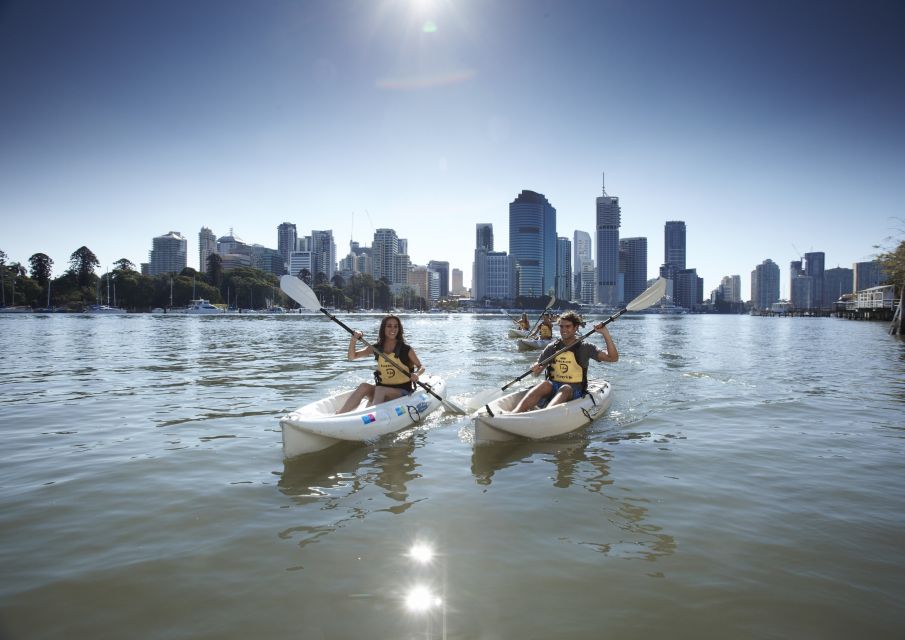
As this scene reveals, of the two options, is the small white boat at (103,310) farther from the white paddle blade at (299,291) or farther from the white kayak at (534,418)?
the white kayak at (534,418)

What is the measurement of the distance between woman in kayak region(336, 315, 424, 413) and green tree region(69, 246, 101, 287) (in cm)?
13029

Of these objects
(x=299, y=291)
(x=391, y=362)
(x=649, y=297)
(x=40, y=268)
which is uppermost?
(x=40, y=268)

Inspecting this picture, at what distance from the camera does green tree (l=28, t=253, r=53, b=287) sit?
366 ft

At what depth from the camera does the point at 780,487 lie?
654cm

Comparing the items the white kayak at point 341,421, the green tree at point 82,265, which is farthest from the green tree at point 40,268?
the white kayak at point 341,421

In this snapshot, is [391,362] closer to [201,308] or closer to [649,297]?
[649,297]

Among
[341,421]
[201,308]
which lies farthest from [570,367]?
[201,308]

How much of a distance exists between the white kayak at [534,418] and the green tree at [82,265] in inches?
5211

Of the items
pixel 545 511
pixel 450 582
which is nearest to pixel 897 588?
pixel 545 511

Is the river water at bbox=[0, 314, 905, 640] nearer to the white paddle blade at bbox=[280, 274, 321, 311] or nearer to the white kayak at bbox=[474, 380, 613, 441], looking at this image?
the white kayak at bbox=[474, 380, 613, 441]

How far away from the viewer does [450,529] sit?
5.28 m

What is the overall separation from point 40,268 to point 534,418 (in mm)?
138444

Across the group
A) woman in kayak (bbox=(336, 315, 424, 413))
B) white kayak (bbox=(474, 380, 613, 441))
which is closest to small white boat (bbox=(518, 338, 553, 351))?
white kayak (bbox=(474, 380, 613, 441))

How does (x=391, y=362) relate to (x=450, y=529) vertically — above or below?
above
